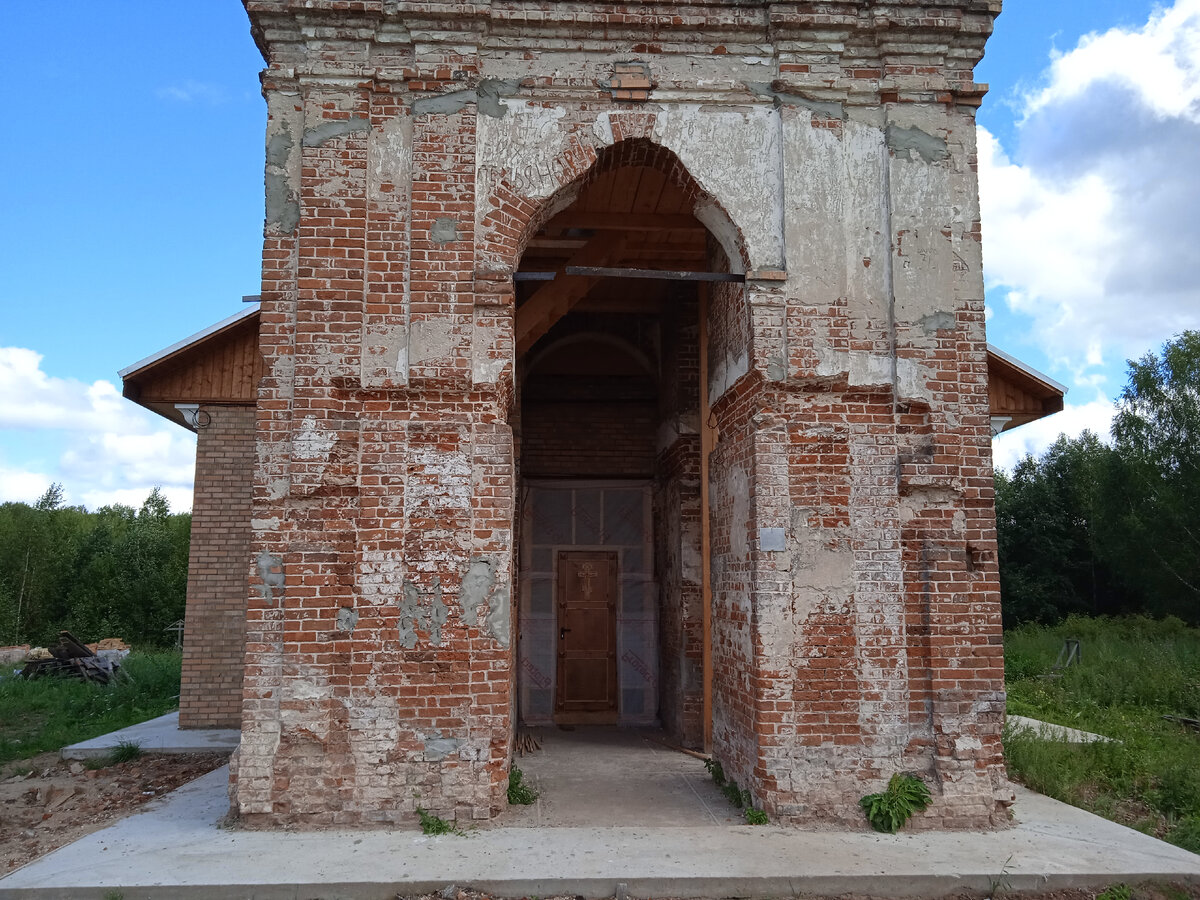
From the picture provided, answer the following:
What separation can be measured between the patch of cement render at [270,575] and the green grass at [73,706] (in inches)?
220

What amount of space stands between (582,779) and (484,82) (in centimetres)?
582

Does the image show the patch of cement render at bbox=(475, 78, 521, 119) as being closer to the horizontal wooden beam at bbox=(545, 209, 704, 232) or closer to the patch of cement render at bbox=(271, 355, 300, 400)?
→ the horizontal wooden beam at bbox=(545, 209, 704, 232)

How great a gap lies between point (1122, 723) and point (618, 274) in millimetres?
8720

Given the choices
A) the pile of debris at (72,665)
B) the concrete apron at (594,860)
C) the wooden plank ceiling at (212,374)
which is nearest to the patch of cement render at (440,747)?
the concrete apron at (594,860)

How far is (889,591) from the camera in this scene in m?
5.95

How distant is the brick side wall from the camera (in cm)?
952

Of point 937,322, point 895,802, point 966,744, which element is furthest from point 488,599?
point 937,322

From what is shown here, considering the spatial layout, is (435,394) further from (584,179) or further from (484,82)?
(484,82)

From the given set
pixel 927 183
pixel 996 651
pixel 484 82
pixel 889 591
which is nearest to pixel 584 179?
pixel 484 82

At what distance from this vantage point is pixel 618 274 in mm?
6477

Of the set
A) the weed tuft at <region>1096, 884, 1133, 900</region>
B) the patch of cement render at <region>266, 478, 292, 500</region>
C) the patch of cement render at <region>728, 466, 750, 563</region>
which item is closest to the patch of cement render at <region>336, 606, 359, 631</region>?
the patch of cement render at <region>266, 478, 292, 500</region>

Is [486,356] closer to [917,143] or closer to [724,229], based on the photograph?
[724,229]

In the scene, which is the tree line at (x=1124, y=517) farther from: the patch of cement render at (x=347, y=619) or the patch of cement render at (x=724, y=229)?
the patch of cement render at (x=347, y=619)

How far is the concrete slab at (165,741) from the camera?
27.5 ft
